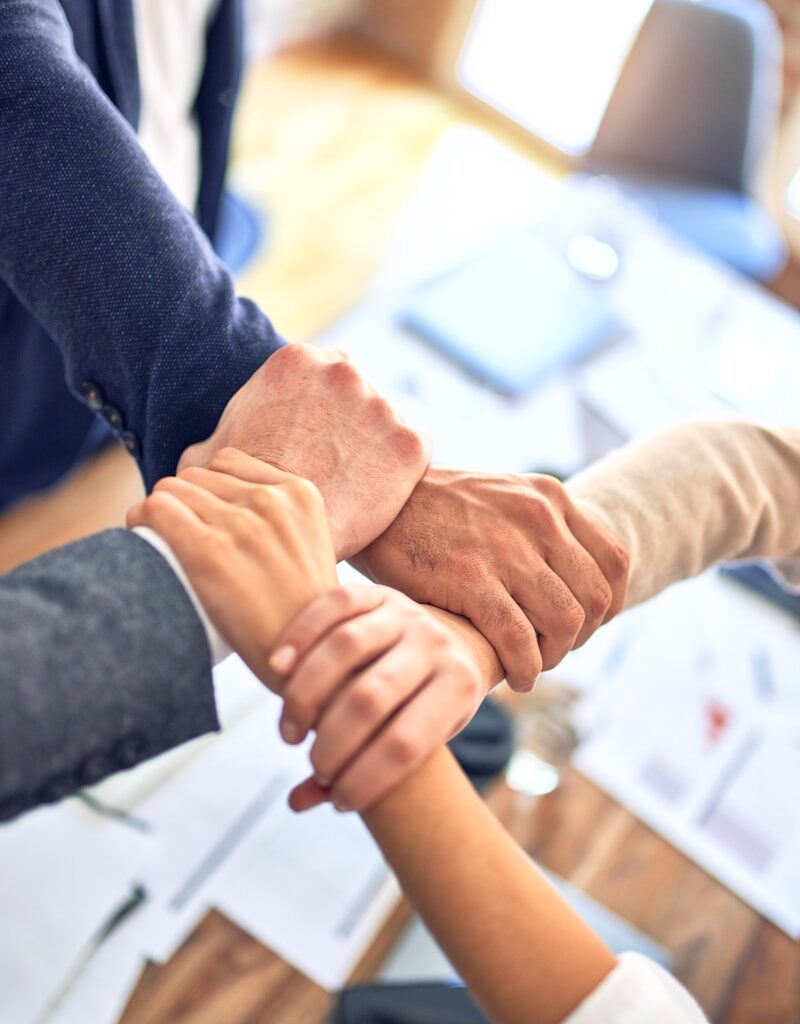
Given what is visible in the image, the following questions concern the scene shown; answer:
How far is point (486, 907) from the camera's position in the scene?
0.53 m

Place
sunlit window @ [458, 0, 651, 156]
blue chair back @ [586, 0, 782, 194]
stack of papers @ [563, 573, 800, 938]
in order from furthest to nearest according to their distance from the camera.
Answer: sunlit window @ [458, 0, 651, 156]
blue chair back @ [586, 0, 782, 194]
stack of papers @ [563, 573, 800, 938]

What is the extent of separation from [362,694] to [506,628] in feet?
0.67

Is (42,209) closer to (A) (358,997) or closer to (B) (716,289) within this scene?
(A) (358,997)

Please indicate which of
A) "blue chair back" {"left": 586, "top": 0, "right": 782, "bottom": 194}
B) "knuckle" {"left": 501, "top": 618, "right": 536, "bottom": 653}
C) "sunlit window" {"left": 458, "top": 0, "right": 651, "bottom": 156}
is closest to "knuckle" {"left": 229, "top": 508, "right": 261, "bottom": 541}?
"knuckle" {"left": 501, "top": 618, "right": 536, "bottom": 653}

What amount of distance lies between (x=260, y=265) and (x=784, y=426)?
2088 millimetres

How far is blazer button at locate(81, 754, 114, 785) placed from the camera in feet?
1.58

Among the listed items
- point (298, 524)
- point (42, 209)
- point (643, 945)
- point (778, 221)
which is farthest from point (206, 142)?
point (778, 221)

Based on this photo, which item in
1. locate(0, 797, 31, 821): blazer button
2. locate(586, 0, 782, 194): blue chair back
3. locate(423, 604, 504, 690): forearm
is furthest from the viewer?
locate(586, 0, 782, 194): blue chair back

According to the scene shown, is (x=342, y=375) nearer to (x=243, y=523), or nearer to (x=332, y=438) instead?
(x=332, y=438)

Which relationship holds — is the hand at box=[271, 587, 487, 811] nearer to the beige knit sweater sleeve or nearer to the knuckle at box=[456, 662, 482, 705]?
the knuckle at box=[456, 662, 482, 705]

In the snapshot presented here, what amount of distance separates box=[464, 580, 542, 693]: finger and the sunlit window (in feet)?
11.9

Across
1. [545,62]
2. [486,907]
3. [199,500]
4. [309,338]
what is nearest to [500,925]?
[486,907]

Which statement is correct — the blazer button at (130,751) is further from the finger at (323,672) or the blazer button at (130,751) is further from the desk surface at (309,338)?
the desk surface at (309,338)

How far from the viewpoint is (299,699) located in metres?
0.53
